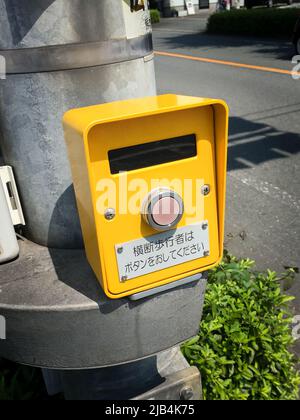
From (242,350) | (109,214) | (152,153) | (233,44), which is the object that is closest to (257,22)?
(233,44)

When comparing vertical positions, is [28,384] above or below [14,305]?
below

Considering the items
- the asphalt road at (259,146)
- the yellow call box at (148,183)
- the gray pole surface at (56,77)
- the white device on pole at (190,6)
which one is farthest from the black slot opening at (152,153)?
the white device on pole at (190,6)

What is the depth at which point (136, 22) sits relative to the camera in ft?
4.36

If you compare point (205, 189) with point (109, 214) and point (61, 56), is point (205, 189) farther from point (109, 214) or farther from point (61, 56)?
point (61, 56)

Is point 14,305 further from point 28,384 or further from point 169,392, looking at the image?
point 28,384

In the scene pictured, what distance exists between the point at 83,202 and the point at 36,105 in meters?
0.38

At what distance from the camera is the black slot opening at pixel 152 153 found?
107 cm

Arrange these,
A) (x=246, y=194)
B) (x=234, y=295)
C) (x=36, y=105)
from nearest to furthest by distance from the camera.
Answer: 1. (x=36, y=105)
2. (x=234, y=295)
3. (x=246, y=194)

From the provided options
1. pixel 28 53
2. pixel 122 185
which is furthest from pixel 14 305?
pixel 28 53

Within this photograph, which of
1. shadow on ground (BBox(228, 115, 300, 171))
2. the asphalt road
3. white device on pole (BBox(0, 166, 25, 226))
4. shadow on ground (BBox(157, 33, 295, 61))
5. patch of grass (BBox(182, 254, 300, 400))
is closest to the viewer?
white device on pole (BBox(0, 166, 25, 226))

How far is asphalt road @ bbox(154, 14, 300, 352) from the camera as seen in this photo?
10.8 ft

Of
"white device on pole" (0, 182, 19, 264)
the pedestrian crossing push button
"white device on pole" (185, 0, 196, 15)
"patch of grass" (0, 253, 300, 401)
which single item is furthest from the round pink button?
"white device on pole" (185, 0, 196, 15)

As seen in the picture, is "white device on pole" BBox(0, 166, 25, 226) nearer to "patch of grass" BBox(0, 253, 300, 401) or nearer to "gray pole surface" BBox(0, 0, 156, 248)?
"gray pole surface" BBox(0, 0, 156, 248)

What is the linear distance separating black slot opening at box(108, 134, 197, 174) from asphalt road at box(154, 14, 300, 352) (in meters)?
1.84
